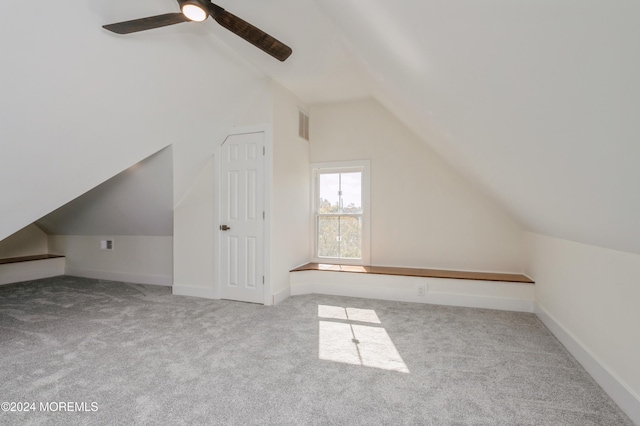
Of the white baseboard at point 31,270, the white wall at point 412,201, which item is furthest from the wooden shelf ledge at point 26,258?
the white wall at point 412,201

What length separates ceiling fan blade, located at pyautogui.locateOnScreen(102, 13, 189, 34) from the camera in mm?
1882

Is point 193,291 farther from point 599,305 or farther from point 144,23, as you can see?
point 599,305

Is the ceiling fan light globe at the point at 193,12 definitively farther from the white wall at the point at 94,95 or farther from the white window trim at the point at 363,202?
the white window trim at the point at 363,202

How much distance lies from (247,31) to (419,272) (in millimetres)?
3171

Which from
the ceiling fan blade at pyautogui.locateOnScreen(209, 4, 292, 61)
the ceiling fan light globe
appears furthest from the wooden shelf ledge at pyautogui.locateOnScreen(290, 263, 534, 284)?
the ceiling fan light globe

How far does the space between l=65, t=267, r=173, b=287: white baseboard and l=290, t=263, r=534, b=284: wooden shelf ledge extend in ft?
6.93

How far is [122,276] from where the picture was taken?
4844 millimetres

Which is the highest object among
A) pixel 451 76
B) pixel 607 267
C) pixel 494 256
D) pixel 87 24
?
pixel 87 24

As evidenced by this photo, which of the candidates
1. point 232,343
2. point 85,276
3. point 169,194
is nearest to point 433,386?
point 232,343

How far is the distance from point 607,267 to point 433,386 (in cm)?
136

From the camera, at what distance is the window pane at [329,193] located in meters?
4.55

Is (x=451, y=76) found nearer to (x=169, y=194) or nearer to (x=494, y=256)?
(x=494, y=256)

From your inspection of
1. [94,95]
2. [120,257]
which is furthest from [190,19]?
[120,257]

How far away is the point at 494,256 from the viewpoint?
3.84 meters
